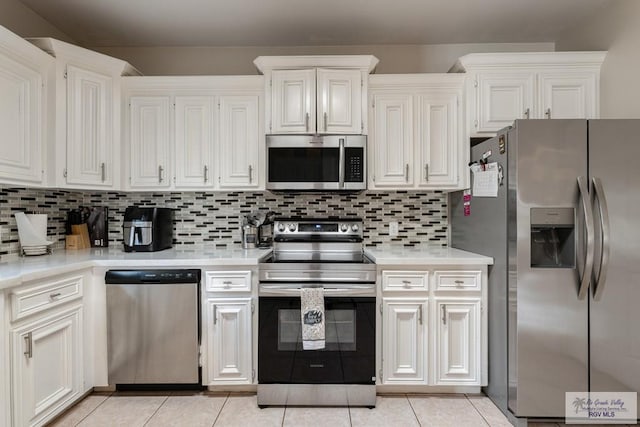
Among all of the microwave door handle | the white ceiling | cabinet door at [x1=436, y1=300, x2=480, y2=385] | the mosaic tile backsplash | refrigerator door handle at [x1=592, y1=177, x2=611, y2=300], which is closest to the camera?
refrigerator door handle at [x1=592, y1=177, x2=611, y2=300]

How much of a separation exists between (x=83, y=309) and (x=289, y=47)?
246 centimetres

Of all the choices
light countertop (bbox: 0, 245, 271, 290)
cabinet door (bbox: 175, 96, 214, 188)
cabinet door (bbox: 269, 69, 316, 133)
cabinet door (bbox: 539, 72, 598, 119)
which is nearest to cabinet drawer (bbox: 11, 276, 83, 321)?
light countertop (bbox: 0, 245, 271, 290)

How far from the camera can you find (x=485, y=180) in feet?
7.42

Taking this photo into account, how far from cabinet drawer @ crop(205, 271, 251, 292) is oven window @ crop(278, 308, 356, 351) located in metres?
0.29

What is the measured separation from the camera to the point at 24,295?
5.63 feet

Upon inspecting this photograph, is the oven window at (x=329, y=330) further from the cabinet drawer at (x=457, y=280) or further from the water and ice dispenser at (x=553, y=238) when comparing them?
the water and ice dispenser at (x=553, y=238)

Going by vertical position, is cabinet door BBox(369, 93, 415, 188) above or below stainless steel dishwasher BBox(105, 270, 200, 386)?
above

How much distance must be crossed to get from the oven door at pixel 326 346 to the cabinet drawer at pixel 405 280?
161 mm

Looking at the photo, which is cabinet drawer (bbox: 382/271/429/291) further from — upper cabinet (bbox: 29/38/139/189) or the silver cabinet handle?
upper cabinet (bbox: 29/38/139/189)

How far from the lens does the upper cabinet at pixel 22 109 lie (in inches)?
76.4

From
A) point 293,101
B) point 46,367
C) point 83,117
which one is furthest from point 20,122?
point 293,101

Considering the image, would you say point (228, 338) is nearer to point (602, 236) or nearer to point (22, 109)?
point (22, 109)

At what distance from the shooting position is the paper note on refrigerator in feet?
7.06

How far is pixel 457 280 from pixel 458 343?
1.33ft
